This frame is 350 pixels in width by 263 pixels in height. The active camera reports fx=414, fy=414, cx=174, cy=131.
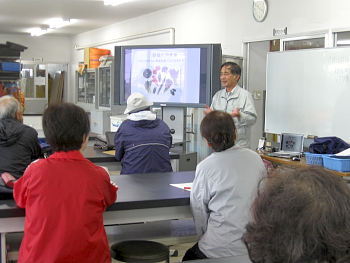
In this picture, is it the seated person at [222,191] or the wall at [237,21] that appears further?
the wall at [237,21]

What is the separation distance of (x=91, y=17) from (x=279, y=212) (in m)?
8.97

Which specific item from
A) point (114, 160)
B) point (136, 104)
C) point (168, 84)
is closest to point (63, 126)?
point (136, 104)

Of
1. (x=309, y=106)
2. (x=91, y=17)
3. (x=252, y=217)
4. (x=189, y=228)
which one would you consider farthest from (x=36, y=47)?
(x=252, y=217)

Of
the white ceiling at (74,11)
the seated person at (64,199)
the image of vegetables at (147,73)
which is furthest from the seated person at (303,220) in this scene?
the white ceiling at (74,11)

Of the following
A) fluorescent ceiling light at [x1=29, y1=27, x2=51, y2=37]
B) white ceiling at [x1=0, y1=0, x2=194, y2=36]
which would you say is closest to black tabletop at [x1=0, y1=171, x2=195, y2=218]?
white ceiling at [x1=0, y1=0, x2=194, y2=36]

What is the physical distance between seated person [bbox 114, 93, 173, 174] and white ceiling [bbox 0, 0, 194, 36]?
4362 millimetres

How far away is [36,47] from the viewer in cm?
1256

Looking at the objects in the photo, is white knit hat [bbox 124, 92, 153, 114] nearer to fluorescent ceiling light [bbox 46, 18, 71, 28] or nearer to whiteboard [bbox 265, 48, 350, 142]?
whiteboard [bbox 265, 48, 350, 142]

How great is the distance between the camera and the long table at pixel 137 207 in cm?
198

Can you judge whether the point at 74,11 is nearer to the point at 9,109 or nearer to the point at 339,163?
the point at 9,109

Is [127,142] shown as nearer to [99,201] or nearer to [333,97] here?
[99,201]

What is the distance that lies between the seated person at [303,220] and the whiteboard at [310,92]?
11.7ft

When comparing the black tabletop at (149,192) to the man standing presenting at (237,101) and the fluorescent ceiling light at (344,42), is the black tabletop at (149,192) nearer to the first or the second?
the man standing presenting at (237,101)

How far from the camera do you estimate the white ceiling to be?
24.8 ft
